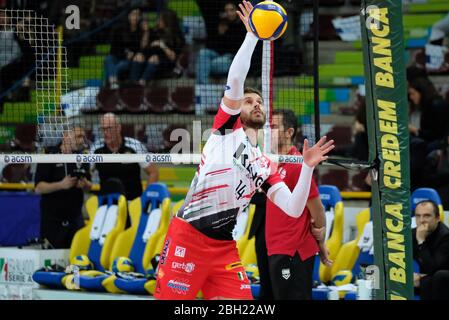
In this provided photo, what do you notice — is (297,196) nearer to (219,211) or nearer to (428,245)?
(219,211)

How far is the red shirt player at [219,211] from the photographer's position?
298 inches

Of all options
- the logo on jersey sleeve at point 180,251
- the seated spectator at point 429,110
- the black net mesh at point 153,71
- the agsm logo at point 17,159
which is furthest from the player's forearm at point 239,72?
the black net mesh at point 153,71

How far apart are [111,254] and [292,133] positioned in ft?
12.1

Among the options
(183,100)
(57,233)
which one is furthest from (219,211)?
(183,100)

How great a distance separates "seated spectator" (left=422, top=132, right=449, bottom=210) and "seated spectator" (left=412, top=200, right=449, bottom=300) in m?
1.30

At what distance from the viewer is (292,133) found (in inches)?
361

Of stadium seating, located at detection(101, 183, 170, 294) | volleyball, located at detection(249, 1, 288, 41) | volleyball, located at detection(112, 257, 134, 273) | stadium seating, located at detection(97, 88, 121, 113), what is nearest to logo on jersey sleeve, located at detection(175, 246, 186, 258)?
volleyball, located at detection(249, 1, 288, 41)

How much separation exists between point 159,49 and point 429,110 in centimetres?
423

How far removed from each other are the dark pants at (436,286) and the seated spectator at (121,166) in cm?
365

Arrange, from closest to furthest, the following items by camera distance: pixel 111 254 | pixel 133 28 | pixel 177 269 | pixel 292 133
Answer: pixel 177 269 < pixel 292 133 < pixel 111 254 < pixel 133 28

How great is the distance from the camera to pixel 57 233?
12375 mm

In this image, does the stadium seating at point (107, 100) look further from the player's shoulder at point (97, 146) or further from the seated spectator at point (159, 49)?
the player's shoulder at point (97, 146)
